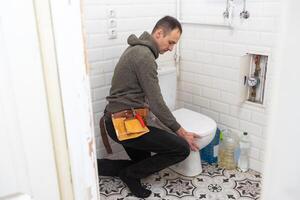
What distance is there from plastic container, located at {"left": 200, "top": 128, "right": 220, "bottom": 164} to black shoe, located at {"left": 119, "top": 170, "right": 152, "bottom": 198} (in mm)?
618

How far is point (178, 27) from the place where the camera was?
79.8 inches

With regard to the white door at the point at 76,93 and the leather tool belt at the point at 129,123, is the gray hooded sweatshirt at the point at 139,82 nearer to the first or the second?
the leather tool belt at the point at 129,123

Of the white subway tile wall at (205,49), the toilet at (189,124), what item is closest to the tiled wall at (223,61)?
the white subway tile wall at (205,49)

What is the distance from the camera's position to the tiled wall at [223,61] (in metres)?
2.02

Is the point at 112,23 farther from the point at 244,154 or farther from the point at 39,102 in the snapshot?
the point at 39,102

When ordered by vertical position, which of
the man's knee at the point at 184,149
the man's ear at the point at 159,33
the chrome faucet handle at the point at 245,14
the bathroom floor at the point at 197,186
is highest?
the chrome faucet handle at the point at 245,14

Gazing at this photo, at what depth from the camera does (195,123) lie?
2168 millimetres

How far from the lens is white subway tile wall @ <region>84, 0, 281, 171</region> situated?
2.04 m

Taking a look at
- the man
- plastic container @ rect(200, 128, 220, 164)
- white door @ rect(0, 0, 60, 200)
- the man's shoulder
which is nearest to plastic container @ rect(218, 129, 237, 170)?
plastic container @ rect(200, 128, 220, 164)

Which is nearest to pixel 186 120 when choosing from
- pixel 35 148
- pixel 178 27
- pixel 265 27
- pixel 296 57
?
pixel 178 27

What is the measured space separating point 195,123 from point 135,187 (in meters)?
0.61

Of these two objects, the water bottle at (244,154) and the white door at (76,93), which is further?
the water bottle at (244,154)

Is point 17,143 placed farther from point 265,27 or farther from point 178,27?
point 265,27

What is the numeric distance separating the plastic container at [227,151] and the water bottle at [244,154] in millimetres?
55
